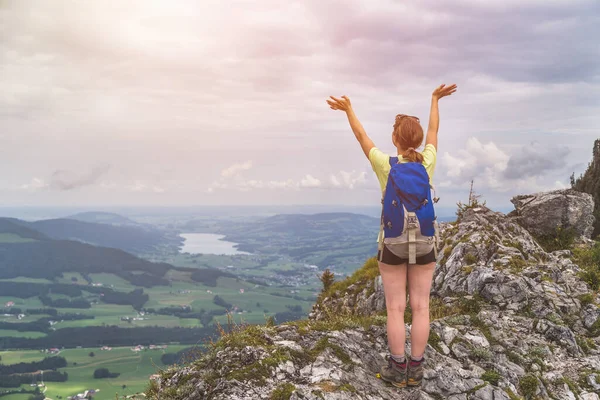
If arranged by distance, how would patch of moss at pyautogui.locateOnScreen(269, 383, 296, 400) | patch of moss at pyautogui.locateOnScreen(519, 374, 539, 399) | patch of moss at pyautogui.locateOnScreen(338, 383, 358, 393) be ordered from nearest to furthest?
patch of moss at pyautogui.locateOnScreen(269, 383, 296, 400)
patch of moss at pyautogui.locateOnScreen(338, 383, 358, 393)
patch of moss at pyautogui.locateOnScreen(519, 374, 539, 399)

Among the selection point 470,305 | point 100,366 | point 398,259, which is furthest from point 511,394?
point 100,366

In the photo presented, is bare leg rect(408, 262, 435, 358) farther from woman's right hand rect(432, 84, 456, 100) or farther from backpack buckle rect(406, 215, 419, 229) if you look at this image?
woman's right hand rect(432, 84, 456, 100)

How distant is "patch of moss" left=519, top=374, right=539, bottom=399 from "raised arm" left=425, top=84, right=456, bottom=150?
5.32 meters

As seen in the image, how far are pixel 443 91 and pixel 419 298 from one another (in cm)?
402

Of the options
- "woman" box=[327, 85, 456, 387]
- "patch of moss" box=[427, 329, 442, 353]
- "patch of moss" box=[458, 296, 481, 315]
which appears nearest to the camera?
"woman" box=[327, 85, 456, 387]

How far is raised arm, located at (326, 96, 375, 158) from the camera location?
720cm

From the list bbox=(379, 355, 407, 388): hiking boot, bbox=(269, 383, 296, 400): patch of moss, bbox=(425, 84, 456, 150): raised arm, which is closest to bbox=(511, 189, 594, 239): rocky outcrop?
bbox=(425, 84, 456, 150): raised arm

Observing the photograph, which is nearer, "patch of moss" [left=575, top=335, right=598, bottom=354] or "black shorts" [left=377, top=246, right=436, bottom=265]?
"black shorts" [left=377, top=246, right=436, bottom=265]

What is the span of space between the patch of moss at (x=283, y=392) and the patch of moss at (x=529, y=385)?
4963mm

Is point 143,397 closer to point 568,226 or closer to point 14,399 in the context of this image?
point 568,226

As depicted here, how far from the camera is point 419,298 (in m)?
6.87

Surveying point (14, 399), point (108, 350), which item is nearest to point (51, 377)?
point (14, 399)

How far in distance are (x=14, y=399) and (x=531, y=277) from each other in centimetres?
17141

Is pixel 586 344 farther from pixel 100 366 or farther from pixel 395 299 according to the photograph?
pixel 100 366
